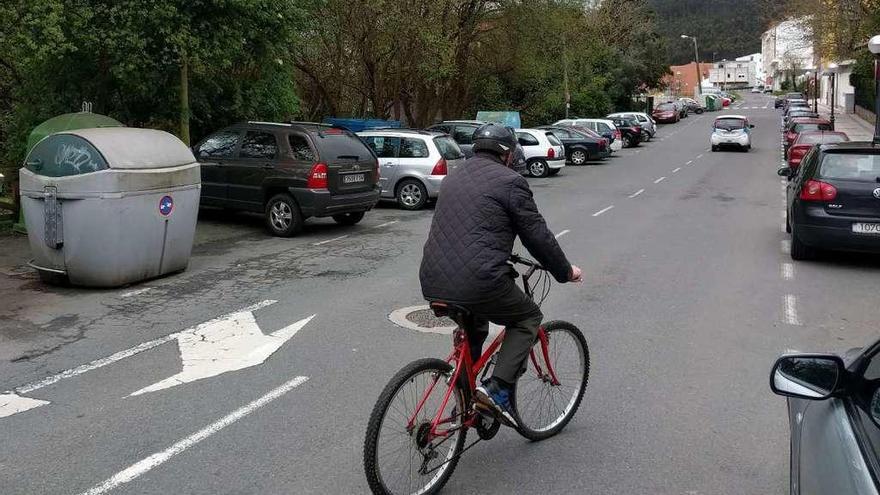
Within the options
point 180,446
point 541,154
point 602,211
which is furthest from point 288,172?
point 541,154

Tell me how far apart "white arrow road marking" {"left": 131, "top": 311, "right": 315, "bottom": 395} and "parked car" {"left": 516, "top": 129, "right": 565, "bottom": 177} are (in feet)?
59.2

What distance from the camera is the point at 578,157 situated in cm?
3008

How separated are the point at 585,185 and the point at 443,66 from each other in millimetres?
6006

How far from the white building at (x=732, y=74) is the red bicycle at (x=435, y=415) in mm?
176224

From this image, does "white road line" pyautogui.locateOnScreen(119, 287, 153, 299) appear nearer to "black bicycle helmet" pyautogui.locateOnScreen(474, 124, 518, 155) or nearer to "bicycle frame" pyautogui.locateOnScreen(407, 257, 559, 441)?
"bicycle frame" pyautogui.locateOnScreen(407, 257, 559, 441)

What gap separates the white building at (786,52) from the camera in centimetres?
4184

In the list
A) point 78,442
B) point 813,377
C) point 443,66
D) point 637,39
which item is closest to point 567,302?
point 78,442

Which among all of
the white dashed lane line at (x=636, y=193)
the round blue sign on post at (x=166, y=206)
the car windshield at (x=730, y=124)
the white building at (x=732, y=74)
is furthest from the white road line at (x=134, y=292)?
the white building at (x=732, y=74)

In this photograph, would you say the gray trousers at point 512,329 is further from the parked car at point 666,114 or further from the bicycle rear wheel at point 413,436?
the parked car at point 666,114

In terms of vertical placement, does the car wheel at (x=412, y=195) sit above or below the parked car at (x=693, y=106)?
below

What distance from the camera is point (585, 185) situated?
22.2 meters

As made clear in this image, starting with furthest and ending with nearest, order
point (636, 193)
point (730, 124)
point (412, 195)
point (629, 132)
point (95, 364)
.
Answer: point (629, 132), point (730, 124), point (636, 193), point (412, 195), point (95, 364)

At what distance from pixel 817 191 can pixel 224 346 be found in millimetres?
7719

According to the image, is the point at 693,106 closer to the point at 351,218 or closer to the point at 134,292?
the point at 351,218
